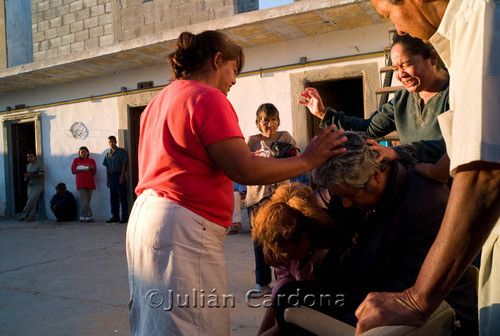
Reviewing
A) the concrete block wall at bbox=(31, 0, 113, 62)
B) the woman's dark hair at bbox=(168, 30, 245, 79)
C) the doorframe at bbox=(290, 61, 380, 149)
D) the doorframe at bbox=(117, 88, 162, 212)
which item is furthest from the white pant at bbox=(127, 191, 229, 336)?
the concrete block wall at bbox=(31, 0, 113, 62)

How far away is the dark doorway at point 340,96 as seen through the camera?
7.84 meters

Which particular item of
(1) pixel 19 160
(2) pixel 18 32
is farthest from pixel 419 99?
(2) pixel 18 32

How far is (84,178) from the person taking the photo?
10203 mm

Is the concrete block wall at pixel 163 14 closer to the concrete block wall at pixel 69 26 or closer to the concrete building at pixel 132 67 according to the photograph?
the concrete building at pixel 132 67

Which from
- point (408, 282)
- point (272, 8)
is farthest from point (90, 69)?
point (408, 282)

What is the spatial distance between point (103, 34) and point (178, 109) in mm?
8835

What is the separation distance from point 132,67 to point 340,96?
4382mm

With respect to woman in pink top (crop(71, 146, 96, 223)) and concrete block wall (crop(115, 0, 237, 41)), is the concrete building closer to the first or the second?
concrete block wall (crop(115, 0, 237, 41))

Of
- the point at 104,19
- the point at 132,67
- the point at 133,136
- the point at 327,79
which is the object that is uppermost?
the point at 104,19

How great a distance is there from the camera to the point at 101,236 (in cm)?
796

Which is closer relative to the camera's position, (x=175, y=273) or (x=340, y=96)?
(x=175, y=273)

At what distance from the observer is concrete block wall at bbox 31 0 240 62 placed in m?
8.45

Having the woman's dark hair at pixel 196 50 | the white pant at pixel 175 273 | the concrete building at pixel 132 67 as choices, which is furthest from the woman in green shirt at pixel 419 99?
the concrete building at pixel 132 67

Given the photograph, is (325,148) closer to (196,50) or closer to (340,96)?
(196,50)
